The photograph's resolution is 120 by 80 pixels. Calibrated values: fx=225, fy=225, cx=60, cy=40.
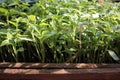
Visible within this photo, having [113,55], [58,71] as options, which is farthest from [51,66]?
[113,55]

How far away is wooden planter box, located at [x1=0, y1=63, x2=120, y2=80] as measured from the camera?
1.78 feet

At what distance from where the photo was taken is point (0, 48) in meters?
0.62

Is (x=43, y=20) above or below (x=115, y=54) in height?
above

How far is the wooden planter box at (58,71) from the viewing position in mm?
542

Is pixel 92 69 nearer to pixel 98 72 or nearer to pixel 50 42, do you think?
pixel 98 72

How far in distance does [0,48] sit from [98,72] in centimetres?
27

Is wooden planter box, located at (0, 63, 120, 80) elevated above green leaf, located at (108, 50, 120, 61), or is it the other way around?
green leaf, located at (108, 50, 120, 61)

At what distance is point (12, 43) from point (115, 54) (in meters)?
0.27

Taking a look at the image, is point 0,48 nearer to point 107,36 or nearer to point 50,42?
point 50,42

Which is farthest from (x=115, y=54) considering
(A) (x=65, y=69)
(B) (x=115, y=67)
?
(A) (x=65, y=69)

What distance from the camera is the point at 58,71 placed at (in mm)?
548

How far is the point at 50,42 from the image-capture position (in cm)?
60

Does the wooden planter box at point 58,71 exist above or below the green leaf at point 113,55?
below

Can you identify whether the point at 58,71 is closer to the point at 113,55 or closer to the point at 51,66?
the point at 51,66
